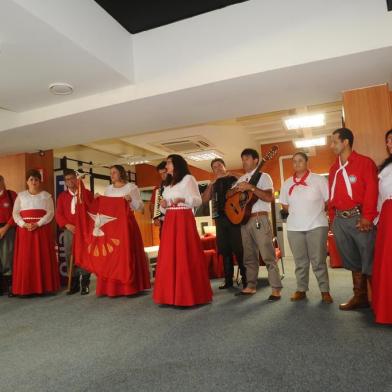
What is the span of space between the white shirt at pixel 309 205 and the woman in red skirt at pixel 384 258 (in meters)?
0.73

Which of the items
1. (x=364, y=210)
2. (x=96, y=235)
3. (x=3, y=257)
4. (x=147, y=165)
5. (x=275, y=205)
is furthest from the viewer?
(x=147, y=165)

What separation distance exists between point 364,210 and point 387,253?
14.8 inches

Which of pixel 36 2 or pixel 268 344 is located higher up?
pixel 36 2

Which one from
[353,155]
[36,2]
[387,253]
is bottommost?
[387,253]

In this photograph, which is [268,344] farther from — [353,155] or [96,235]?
[96,235]

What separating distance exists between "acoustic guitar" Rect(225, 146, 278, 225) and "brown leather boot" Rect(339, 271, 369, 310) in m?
1.19

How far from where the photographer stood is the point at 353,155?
119 inches

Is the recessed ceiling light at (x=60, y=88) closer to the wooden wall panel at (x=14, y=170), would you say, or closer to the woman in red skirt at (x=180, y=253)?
the woman in red skirt at (x=180, y=253)

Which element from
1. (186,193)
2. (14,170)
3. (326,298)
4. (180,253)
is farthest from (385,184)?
(14,170)

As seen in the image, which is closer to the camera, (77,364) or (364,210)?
(77,364)

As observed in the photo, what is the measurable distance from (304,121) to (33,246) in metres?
4.62

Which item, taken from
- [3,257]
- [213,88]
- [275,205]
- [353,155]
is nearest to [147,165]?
[275,205]

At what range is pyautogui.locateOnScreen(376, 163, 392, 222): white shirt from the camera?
8.64 ft

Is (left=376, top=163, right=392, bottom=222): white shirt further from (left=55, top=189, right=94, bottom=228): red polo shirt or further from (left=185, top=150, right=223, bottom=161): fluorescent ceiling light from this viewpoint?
(left=185, top=150, right=223, bottom=161): fluorescent ceiling light
